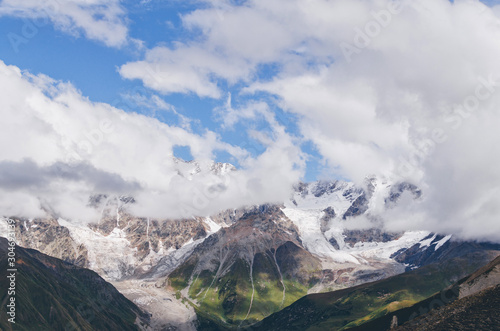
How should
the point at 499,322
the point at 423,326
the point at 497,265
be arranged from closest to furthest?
the point at 499,322
the point at 423,326
the point at 497,265

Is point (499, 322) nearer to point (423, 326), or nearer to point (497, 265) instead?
point (423, 326)

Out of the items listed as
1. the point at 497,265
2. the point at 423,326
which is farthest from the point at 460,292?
the point at 423,326

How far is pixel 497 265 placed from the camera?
17050 centimetres

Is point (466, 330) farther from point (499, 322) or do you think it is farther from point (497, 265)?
point (497, 265)

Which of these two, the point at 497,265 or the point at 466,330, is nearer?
the point at 466,330

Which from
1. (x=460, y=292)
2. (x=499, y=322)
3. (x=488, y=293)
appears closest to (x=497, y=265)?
(x=460, y=292)

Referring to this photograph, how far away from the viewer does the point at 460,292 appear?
18075cm

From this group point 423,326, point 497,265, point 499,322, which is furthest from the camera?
point 497,265

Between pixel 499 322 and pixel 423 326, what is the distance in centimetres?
2190

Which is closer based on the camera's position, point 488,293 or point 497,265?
point 488,293

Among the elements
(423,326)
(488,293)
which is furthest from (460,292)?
(423,326)

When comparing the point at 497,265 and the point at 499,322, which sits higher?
the point at 497,265

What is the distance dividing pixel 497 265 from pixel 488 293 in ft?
101

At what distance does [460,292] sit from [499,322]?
5867 cm
